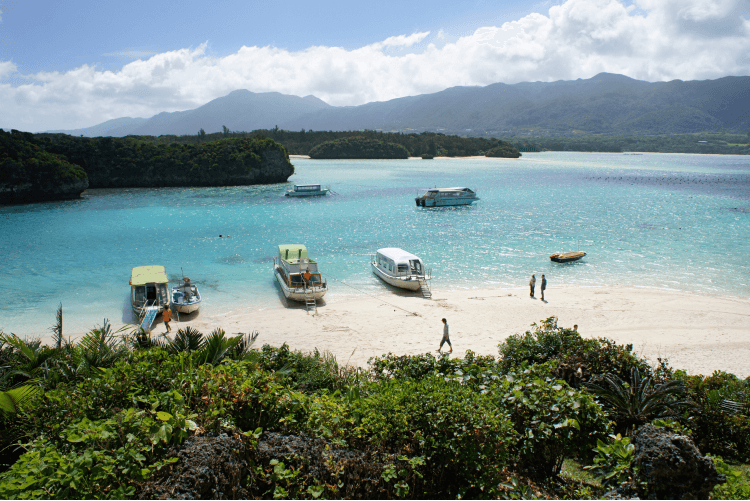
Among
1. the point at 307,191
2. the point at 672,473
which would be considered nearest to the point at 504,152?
the point at 307,191

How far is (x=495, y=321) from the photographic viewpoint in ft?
65.5

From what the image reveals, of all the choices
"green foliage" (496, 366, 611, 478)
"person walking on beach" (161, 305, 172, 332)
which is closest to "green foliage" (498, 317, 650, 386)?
"green foliage" (496, 366, 611, 478)

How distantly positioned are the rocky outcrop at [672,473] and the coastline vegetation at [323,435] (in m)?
0.11

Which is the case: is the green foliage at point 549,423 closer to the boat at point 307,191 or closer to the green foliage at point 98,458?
the green foliage at point 98,458

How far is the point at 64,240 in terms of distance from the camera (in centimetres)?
4119

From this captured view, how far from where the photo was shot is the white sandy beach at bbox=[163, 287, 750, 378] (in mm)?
16094

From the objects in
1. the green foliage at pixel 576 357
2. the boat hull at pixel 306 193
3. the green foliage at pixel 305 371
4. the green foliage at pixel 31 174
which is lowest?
the green foliage at pixel 305 371

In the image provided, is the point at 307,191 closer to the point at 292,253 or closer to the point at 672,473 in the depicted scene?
the point at 292,253

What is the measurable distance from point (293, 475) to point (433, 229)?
42384mm

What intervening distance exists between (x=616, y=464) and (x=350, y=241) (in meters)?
35.3

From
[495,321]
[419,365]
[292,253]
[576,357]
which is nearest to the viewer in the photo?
[576,357]

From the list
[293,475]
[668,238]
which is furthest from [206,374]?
[668,238]

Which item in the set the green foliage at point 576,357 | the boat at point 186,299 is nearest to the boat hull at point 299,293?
the boat at point 186,299

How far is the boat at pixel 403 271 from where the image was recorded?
25.3 metres
